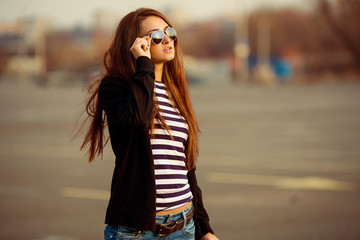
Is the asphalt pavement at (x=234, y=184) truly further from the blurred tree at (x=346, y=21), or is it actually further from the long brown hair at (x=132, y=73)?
the long brown hair at (x=132, y=73)

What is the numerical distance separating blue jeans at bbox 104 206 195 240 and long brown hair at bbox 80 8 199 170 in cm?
30

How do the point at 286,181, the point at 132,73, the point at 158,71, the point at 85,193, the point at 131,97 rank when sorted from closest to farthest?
the point at 131,97
the point at 132,73
the point at 158,71
the point at 85,193
the point at 286,181

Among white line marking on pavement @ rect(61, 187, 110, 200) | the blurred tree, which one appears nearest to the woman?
the blurred tree

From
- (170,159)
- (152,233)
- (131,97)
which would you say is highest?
(131,97)

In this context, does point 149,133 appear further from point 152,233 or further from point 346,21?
point 346,21

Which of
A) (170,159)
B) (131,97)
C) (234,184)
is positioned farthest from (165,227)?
(234,184)

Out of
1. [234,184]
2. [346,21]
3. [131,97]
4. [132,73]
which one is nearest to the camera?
[131,97]

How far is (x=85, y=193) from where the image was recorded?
295 inches

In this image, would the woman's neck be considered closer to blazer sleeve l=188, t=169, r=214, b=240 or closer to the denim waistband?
blazer sleeve l=188, t=169, r=214, b=240

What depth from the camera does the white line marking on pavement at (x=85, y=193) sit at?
7273mm

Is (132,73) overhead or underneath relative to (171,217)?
overhead

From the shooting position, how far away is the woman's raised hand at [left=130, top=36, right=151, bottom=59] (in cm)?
256

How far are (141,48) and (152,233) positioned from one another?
0.82 metres

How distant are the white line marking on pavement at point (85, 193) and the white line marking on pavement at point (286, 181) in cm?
Answer: 164
